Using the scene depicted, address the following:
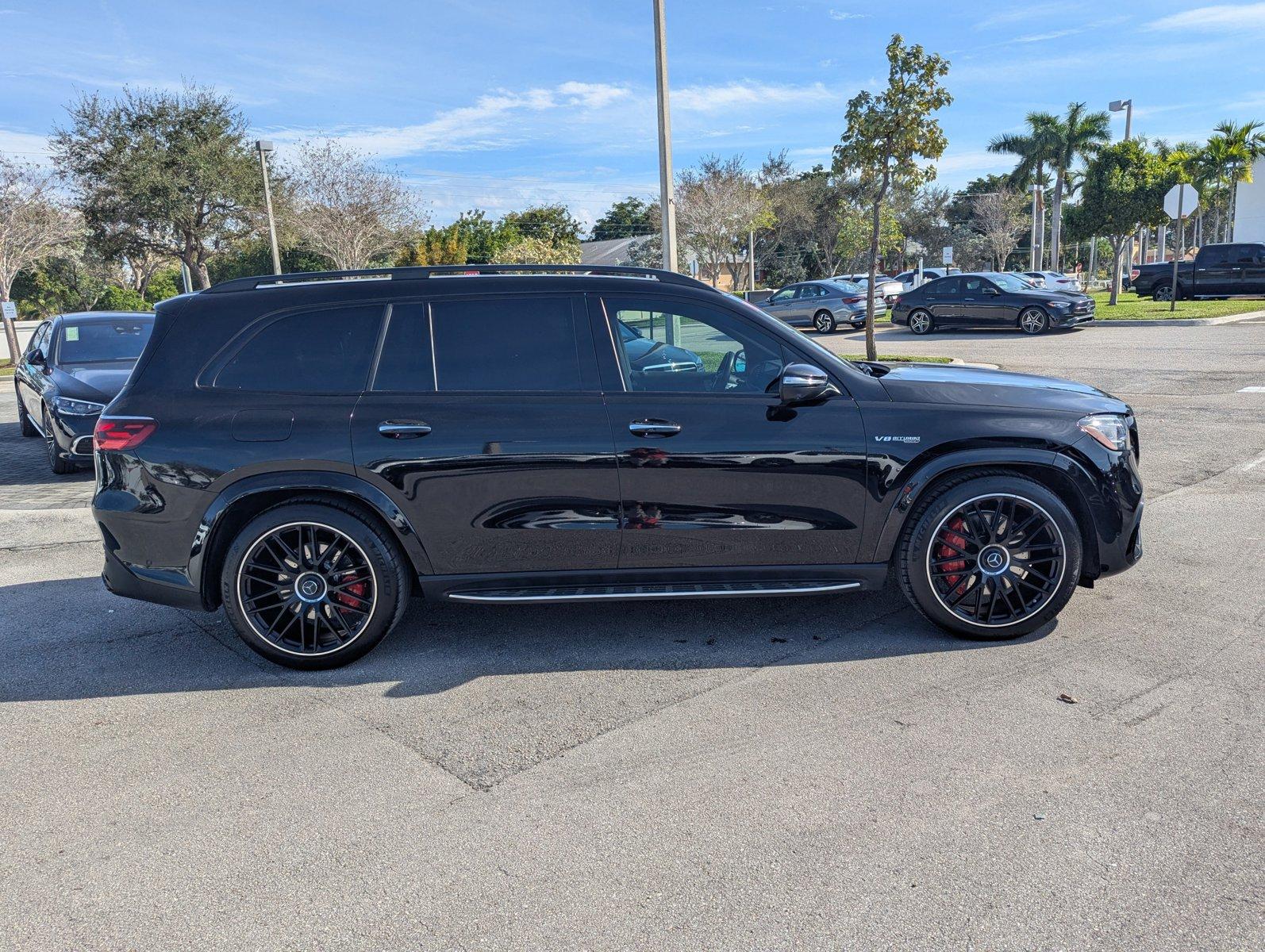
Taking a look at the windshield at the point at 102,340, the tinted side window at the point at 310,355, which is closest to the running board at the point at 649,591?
the tinted side window at the point at 310,355

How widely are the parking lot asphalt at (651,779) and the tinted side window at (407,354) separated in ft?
4.29

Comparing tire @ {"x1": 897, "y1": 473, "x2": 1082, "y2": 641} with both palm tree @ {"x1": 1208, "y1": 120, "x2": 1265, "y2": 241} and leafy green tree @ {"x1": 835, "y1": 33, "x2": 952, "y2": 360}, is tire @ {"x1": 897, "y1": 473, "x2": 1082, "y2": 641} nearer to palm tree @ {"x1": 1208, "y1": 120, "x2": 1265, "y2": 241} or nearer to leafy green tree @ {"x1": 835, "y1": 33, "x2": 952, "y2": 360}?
leafy green tree @ {"x1": 835, "y1": 33, "x2": 952, "y2": 360}

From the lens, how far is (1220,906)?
8.72ft

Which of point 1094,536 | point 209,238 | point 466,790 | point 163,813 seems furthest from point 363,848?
point 209,238

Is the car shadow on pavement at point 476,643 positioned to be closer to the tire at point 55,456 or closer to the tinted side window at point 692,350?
the tinted side window at point 692,350

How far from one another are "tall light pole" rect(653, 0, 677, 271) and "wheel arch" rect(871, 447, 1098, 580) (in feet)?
29.4

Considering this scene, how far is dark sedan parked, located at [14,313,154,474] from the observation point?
8992 millimetres

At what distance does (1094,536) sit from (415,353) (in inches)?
130

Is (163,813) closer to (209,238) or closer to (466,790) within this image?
(466,790)

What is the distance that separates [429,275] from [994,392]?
277cm

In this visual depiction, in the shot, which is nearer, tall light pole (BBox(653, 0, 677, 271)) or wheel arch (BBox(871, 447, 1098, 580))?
wheel arch (BBox(871, 447, 1098, 580))

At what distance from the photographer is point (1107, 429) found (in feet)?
15.3

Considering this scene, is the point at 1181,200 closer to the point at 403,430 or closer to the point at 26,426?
the point at 26,426

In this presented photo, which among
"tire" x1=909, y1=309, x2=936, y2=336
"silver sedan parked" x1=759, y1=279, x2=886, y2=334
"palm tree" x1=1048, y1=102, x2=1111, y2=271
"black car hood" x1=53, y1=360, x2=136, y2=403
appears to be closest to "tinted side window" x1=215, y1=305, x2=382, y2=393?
"black car hood" x1=53, y1=360, x2=136, y2=403
